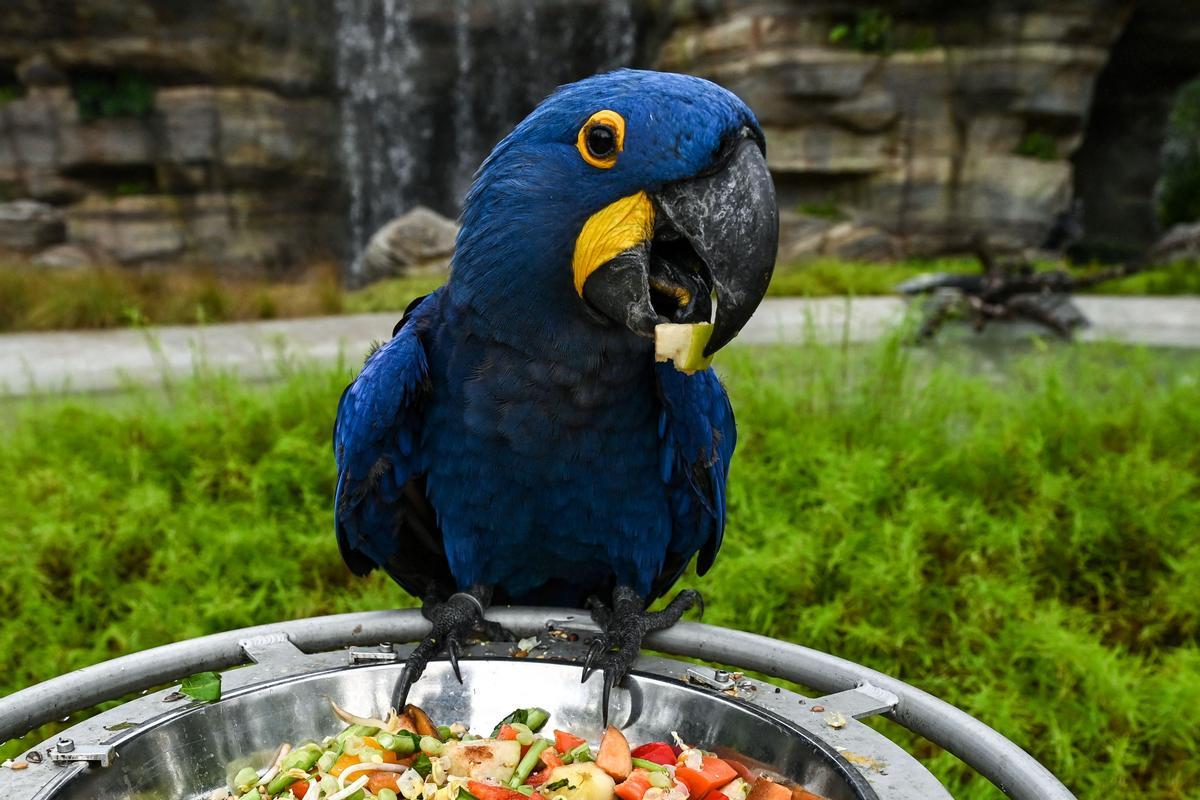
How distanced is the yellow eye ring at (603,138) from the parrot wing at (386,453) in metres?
0.42

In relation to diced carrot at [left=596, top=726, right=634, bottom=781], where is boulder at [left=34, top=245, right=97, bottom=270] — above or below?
below

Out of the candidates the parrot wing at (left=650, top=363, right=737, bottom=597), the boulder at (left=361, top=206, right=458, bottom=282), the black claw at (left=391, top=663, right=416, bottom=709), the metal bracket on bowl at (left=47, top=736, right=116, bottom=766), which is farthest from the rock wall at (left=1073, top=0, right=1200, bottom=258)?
the metal bracket on bowl at (left=47, top=736, right=116, bottom=766)

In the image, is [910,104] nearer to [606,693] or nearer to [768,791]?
[606,693]

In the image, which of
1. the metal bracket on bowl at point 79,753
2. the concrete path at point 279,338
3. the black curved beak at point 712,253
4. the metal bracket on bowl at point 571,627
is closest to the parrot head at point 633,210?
the black curved beak at point 712,253

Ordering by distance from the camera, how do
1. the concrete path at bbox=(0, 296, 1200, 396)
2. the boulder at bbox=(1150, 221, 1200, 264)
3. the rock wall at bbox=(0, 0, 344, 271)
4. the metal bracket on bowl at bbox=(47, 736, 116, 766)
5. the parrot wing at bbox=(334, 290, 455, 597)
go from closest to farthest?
the metal bracket on bowl at bbox=(47, 736, 116, 766)
the parrot wing at bbox=(334, 290, 455, 597)
the concrete path at bbox=(0, 296, 1200, 396)
the rock wall at bbox=(0, 0, 344, 271)
the boulder at bbox=(1150, 221, 1200, 264)

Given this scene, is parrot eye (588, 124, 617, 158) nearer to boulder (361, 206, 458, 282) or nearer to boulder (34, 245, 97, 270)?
boulder (361, 206, 458, 282)

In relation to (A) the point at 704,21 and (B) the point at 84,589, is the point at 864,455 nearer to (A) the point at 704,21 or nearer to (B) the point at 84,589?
(B) the point at 84,589

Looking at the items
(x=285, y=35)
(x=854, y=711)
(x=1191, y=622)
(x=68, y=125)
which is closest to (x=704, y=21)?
(x=285, y=35)

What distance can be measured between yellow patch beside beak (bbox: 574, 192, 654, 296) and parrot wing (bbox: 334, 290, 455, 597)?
38cm

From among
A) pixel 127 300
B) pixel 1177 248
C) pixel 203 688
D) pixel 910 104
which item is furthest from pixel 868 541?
pixel 1177 248

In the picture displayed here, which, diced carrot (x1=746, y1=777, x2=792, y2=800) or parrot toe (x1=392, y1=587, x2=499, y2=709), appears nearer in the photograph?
diced carrot (x1=746, y1=777, x2=792, y2=800)

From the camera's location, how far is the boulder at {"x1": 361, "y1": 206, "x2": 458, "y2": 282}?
959cm

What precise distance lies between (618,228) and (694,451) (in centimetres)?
42

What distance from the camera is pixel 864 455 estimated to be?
254cm
